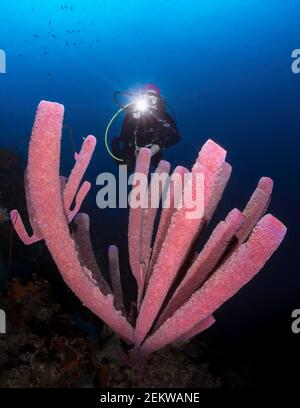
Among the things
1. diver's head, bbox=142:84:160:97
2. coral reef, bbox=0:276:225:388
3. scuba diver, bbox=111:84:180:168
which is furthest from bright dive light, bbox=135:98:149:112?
coral reef, bbox=0:276:225:388

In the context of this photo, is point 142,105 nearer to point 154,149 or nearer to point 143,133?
point 143,133

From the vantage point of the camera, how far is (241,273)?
67.7 inches

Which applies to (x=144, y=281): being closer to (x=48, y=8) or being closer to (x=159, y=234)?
(x=159, y=234)

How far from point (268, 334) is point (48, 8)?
8776 cm

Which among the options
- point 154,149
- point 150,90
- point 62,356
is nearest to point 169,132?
point 154,149

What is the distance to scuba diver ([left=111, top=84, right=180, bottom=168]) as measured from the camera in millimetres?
4922

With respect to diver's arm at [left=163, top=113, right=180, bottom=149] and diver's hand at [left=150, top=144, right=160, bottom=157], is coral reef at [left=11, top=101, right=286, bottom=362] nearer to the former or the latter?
diver's hand at [left=150, top=144, right=160, bottom=157]

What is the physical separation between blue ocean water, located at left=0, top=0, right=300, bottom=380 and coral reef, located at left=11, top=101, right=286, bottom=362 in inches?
1295

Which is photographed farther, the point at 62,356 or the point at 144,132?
the point at 144,132

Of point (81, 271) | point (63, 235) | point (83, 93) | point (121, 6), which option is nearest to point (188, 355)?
point (81, 271)

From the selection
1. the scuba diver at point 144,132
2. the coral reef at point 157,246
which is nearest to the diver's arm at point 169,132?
the scuba diver at point 144,132

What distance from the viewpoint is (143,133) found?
199 inches

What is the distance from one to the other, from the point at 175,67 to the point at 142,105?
72.8 meters

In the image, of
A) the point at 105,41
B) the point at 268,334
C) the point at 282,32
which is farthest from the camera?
the point at 105,41
